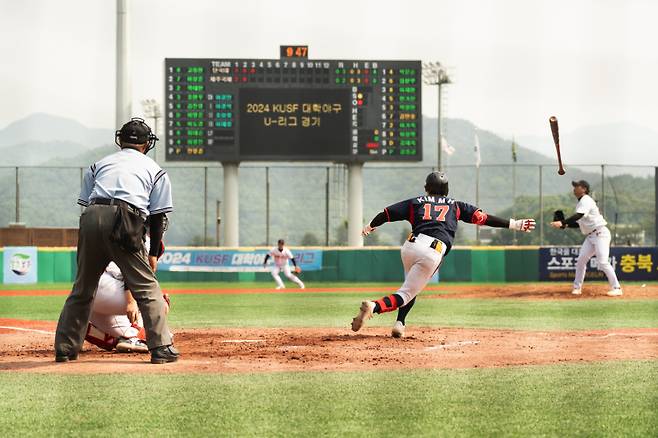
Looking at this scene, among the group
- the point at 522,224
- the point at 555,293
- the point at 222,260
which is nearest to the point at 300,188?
the point at 222,260

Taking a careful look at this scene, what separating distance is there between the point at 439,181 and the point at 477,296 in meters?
9.83

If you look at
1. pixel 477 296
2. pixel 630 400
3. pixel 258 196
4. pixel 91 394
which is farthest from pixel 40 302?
pixel 258 196

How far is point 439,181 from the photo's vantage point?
28.6 feet

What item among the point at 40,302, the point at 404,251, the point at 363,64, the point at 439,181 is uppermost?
the point at 363,64

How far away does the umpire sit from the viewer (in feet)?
21.1

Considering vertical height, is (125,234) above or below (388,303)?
above

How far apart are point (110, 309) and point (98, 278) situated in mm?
713

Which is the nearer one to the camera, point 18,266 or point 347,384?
point 347,384

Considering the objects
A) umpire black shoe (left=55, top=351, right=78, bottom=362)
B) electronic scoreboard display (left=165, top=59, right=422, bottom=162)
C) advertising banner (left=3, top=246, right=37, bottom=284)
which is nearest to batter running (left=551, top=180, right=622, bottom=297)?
umpire black shoe (left=55, top=351, right=78, bottom=362)

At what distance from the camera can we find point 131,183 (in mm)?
6496

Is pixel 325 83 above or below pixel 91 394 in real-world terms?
above

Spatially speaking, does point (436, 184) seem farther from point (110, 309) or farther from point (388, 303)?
point (110, 309)

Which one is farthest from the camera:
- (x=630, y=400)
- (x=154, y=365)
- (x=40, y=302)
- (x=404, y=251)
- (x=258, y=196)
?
(x=258, y=196)

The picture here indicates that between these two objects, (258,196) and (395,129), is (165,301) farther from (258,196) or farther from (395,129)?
(258,196)
